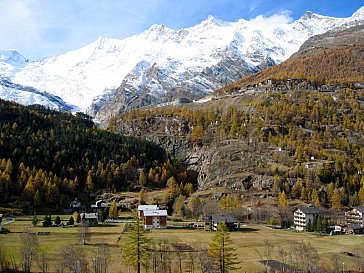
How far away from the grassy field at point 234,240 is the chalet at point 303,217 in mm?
8506

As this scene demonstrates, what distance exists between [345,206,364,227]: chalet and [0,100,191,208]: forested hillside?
64.9 metres

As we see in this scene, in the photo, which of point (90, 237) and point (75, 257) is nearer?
point (75, 257)

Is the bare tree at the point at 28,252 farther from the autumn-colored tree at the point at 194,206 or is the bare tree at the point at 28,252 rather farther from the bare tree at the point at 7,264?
the autumn-colored tree at the point at 194,206

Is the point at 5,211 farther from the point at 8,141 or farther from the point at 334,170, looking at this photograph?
the point at 334,170

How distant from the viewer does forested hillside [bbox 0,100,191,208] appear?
116 m

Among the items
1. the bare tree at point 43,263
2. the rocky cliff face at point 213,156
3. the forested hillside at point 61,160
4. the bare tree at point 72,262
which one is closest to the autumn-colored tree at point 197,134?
the rocky cliff face at point 213,156

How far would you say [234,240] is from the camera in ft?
236

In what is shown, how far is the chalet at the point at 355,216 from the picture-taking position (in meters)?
93.8

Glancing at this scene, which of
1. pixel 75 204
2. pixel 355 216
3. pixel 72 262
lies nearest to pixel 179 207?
pixel 75 204

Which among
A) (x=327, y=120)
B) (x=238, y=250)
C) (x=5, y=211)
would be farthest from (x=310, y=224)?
(x=327, y=120)

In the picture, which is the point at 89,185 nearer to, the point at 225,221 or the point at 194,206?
the point at 194,206

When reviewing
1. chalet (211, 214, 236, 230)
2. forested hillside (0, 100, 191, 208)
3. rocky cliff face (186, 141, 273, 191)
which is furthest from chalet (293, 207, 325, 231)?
forested hillside (0, 100, 191, 208)

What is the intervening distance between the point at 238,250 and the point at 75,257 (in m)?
24.7

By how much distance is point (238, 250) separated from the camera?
210 feet
